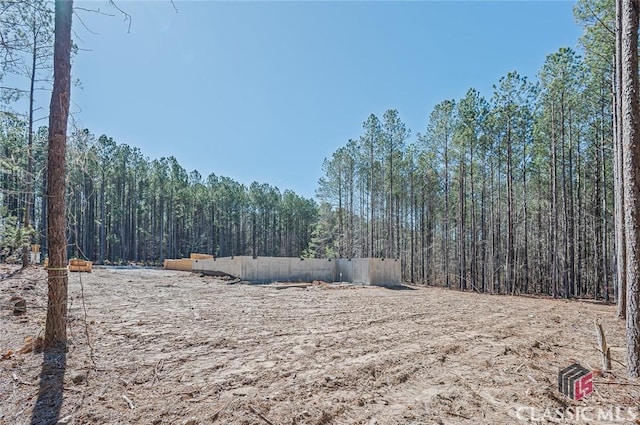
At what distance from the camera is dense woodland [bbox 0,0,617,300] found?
18.6 ft

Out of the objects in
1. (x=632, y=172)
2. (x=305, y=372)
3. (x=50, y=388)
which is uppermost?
(x=632, y=172)

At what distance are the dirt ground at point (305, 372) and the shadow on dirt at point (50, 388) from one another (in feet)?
0.09

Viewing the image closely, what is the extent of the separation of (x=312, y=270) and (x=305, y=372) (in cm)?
1737

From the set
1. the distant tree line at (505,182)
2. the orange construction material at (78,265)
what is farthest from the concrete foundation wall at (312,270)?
the orange construction material at (78,265)

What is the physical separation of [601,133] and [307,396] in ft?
68.0

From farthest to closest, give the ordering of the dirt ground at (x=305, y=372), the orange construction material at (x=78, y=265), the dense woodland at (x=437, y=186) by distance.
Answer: the orange construction material at (x=78, y=265)
the dense woodland at (x=437, y=186)
the dirt ground at (x=305, y=372)

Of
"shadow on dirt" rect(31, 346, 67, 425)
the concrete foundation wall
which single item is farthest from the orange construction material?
"shadow on dirt" rect(31, 346, 67, 425)

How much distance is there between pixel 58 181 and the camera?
4.79 metres

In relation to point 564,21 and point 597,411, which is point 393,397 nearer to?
point 597,411

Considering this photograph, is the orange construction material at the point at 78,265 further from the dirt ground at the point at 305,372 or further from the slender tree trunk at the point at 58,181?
the slender tree trunk at the point at 58,181

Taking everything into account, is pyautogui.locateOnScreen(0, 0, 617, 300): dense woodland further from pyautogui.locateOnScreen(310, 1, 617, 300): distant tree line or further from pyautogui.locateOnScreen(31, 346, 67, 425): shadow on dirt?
pyautogui.locateOnScreen(31, 346, 67, 425): shadow on dirt

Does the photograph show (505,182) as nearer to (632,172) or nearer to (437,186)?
Answer: (437,186)

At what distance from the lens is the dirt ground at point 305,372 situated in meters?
3.15

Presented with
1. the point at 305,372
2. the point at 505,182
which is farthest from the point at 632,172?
the point at 505,182
